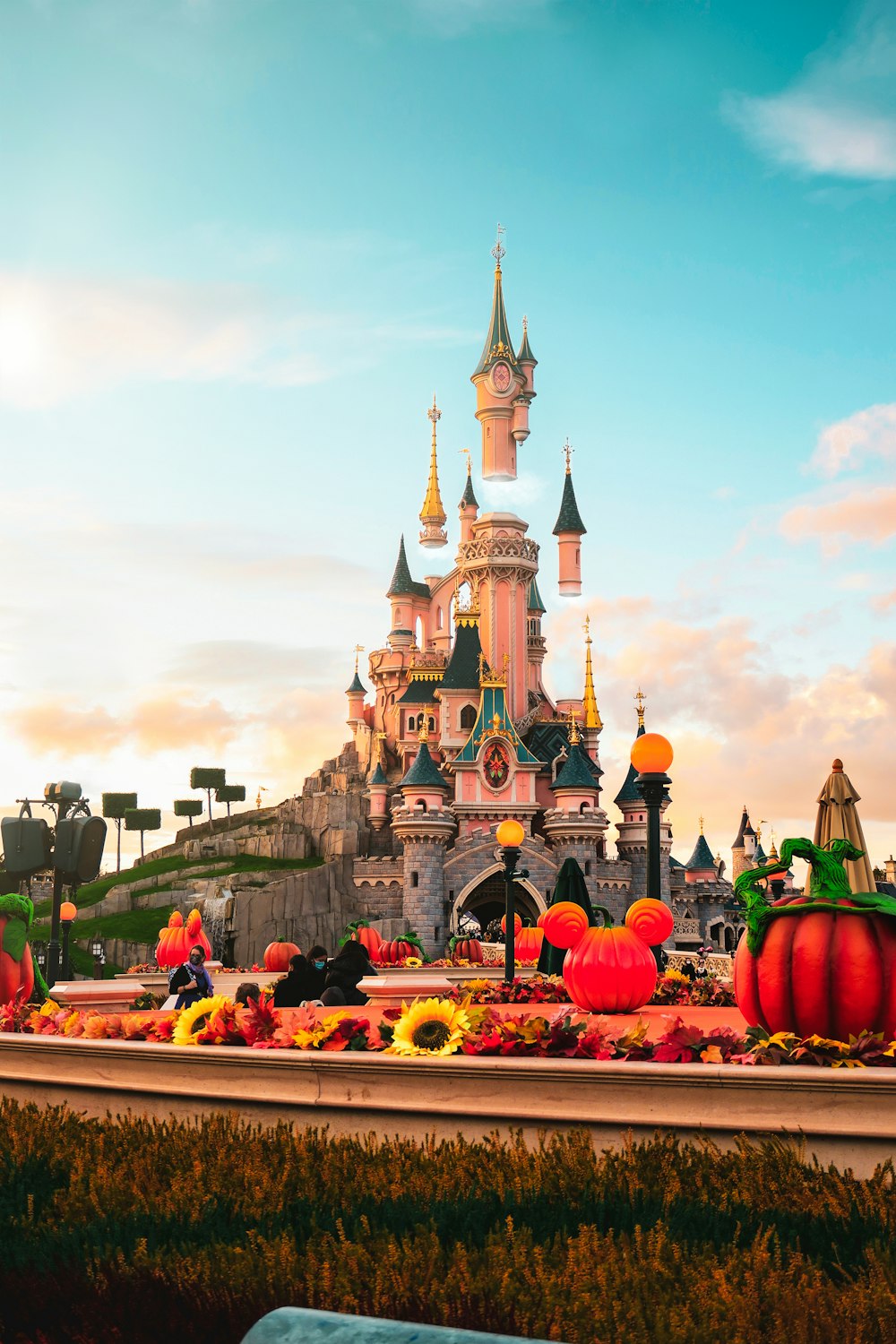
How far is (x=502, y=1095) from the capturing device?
728 cm

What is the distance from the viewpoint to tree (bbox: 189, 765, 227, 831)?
95.9m

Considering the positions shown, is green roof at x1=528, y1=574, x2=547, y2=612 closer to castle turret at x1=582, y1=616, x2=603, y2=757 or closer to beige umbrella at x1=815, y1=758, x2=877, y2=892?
castle turret at x1=582, y1=616, x2=603, y2=757

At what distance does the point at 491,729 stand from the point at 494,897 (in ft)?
28.3

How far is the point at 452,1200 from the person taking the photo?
5.59 meters

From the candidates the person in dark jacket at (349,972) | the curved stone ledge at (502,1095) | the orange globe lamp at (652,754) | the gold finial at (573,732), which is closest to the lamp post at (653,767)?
the orange globe lamp at (652,754)

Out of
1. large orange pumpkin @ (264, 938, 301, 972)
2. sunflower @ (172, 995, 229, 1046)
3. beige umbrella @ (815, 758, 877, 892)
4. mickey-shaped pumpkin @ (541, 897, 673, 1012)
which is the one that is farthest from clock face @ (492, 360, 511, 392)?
sunflower @ (172, 995, 229, 1046)

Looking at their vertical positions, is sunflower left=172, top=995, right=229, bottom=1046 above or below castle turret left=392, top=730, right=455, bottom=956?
below

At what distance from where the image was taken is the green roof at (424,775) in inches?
2466

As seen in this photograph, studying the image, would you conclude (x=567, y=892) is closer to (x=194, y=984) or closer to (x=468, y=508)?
(x=194, y=984)

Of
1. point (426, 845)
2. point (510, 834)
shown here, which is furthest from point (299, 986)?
point (426, 845)

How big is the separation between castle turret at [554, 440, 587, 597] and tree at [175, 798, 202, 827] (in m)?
35.7

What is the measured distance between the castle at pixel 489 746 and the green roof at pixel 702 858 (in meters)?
0.08

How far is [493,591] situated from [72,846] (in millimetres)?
61256

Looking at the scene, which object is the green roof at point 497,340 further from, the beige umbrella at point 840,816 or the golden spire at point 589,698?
the beige umbrella at point 840,816
